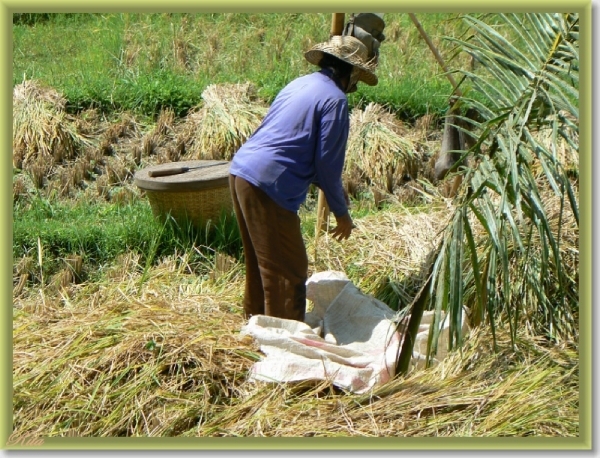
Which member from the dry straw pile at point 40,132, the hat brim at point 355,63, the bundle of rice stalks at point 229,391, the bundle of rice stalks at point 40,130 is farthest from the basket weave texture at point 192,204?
the bundle of rice stalks at point 40,130

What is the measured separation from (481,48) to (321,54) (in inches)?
33.6

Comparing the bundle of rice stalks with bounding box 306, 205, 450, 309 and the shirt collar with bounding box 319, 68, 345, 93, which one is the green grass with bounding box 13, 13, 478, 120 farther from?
the shirt collar with bounding box 319, 68, 345, 93

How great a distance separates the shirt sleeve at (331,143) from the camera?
14.7 ft

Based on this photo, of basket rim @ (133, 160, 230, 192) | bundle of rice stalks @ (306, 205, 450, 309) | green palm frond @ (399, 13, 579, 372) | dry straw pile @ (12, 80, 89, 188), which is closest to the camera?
green palm frond @ (399, 13, 579, 372)

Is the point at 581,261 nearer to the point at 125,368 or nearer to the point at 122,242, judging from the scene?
the point at 125,368

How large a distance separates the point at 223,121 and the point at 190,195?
1559 millimetres

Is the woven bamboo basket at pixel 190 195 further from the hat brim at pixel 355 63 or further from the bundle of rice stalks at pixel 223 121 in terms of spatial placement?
the hat brim at pixel 355 63

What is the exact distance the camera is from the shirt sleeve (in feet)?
14.7

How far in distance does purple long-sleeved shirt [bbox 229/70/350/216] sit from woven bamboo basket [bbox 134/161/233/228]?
4.28 ft

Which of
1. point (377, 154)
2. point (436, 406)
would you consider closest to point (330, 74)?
point (436, 406)

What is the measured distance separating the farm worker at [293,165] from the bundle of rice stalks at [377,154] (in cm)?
230

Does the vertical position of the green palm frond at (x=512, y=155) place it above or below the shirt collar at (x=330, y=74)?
below

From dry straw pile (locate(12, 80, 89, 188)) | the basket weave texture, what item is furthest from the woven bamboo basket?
dry straw pile (locate(12, 80, 89, 188))

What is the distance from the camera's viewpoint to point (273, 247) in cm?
469
